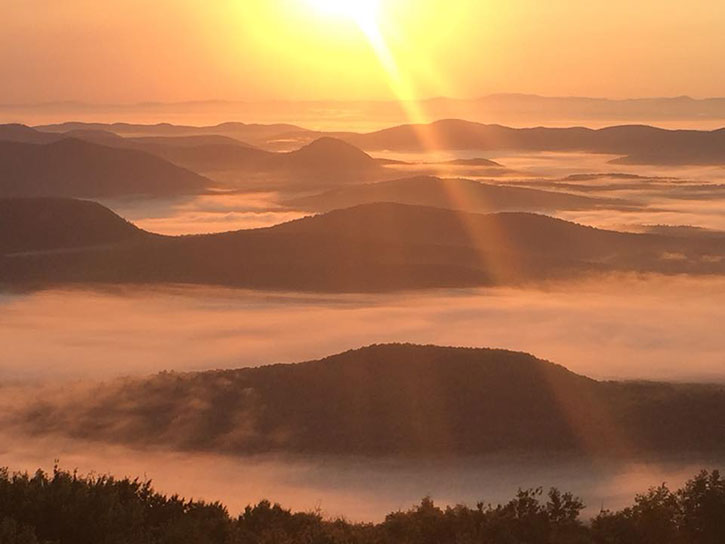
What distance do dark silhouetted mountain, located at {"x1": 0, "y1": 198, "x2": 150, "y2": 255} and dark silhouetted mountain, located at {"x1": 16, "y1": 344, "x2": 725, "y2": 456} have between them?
71473 millimetres

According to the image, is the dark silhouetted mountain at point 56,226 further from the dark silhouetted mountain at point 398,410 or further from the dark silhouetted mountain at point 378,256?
the dark silhouetted mountain at point 398,410

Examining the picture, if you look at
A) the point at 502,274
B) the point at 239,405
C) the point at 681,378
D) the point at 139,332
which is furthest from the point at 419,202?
the point at 239,405

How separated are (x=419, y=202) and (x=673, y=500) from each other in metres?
165

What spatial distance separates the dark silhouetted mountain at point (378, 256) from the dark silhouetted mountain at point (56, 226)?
738 cm

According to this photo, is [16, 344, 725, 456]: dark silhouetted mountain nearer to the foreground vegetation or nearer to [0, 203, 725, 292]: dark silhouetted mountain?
the foreground vegetation

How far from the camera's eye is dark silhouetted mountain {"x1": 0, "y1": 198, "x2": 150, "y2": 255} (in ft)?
413

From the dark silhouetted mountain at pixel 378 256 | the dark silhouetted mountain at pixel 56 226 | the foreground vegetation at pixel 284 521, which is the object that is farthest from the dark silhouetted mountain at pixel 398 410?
the dark silhouetted mountain at pixel 56 226

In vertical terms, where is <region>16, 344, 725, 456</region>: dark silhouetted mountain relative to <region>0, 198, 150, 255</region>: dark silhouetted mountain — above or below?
below

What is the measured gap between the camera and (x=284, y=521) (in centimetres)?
2950

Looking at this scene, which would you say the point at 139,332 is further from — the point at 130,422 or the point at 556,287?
→ the point at 556,287

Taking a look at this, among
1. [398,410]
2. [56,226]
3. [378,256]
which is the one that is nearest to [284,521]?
[398,410]

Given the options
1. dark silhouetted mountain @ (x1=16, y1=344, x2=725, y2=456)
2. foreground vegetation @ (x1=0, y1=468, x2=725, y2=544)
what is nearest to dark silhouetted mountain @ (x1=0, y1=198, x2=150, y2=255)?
dark silhouetted mountain @ (x1=16, y1=344, x2=725, y2=456)

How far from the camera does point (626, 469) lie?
47.0 metres

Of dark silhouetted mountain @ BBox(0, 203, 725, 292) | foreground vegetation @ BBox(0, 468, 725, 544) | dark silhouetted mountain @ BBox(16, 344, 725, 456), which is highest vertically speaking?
dark silhouetted mountain @ BBox(0, 203, 725, 292)
